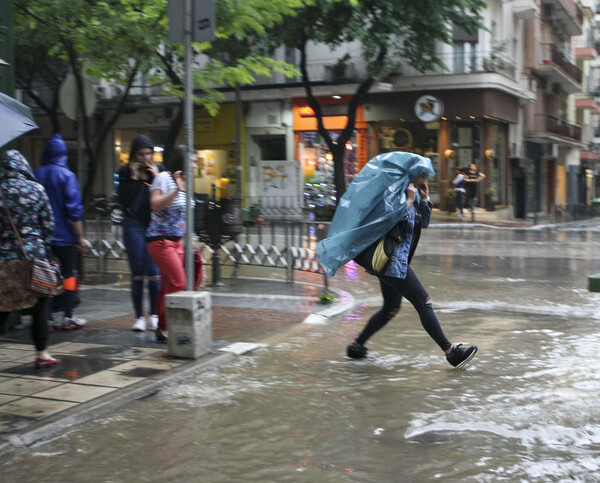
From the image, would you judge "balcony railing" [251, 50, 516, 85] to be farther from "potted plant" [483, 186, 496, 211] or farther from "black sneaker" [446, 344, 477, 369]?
"black sneaker" [446, 344, 477, 369]

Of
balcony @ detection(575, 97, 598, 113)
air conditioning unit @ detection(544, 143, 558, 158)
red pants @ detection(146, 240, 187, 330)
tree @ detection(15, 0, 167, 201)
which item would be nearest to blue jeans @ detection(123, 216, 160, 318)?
red pants @ detection(146, 240, 187, 330)

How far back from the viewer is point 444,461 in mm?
4023

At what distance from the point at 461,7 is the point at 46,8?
59.4 ft

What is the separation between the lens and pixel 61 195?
752 cm

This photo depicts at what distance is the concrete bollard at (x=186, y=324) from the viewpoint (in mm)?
6320

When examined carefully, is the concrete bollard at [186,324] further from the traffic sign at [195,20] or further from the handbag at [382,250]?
the traffic sign at [195,20]

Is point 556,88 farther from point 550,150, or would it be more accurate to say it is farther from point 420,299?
point 420,299

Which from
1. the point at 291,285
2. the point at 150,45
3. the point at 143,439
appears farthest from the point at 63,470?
the point at 150,45

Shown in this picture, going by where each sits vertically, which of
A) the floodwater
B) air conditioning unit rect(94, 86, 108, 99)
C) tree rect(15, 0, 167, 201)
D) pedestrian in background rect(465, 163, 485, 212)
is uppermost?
air conditioning unit rect(94, 86, 108, 99)

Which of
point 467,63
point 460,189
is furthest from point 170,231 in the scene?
point 467,63

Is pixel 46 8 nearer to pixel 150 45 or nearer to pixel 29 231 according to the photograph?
pixel 150 45

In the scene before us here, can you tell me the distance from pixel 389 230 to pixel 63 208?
3460 millimetres

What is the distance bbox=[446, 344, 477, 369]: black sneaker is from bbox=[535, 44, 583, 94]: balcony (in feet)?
115

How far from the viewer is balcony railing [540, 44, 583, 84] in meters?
38.8
